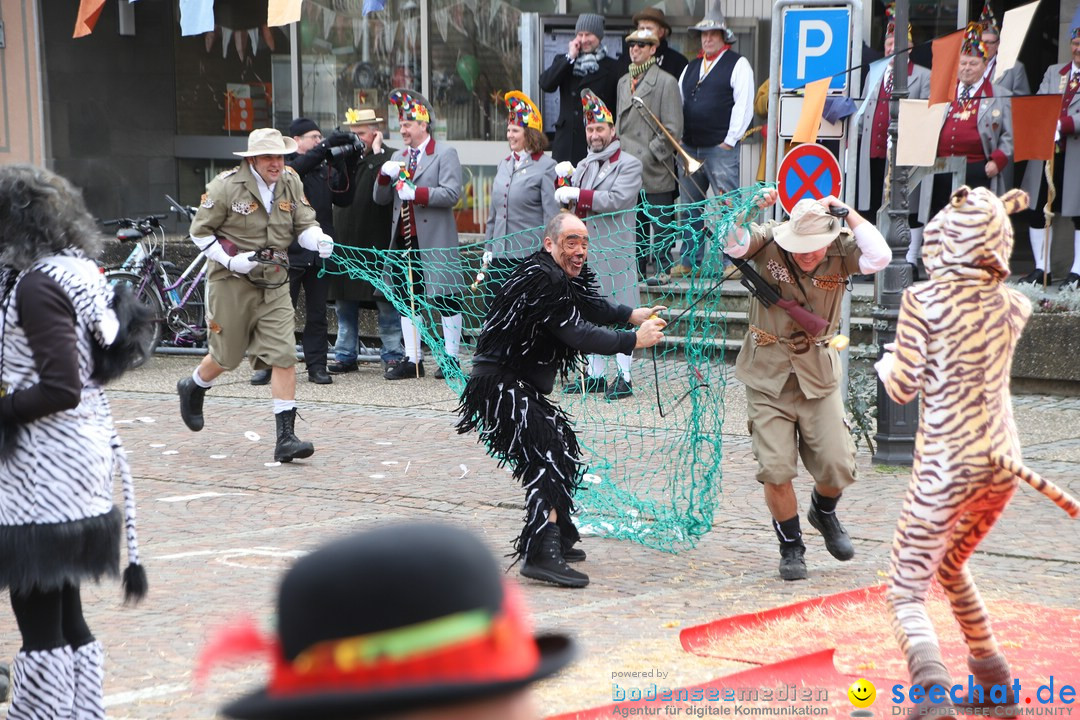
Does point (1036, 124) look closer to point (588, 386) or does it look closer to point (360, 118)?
point (588, 386)

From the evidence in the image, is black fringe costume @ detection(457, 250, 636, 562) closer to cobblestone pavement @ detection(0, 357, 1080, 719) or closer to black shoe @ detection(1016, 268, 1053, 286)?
cobblestone pavement @ detection(0, 357, 1080, 719)

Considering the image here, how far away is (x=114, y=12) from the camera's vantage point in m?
17.5

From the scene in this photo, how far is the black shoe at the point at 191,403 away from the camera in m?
9.38

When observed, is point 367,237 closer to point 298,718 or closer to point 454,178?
point 454,178

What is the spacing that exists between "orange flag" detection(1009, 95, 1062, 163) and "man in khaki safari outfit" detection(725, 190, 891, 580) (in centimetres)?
358

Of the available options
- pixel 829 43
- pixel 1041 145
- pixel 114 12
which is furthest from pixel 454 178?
pixel 114 12

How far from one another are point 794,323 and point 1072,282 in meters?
6.06

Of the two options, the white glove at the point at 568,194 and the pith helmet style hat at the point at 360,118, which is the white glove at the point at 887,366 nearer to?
the white glove at the point at 568,194

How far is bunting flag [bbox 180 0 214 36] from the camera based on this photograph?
531 inches

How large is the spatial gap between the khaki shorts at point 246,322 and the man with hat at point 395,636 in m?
7.68

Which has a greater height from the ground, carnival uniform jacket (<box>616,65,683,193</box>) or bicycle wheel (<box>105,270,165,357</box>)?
carnival uniform jacket (<box>616,65,683,193</box>)

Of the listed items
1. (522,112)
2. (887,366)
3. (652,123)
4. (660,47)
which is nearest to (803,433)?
(887,366)

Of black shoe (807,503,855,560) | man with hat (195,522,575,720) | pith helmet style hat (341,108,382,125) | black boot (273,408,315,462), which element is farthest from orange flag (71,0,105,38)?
man with hat (195,522,575,720)

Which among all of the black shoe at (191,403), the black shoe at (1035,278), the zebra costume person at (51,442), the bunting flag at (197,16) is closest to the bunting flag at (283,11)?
the bunting flag at (197,16)
